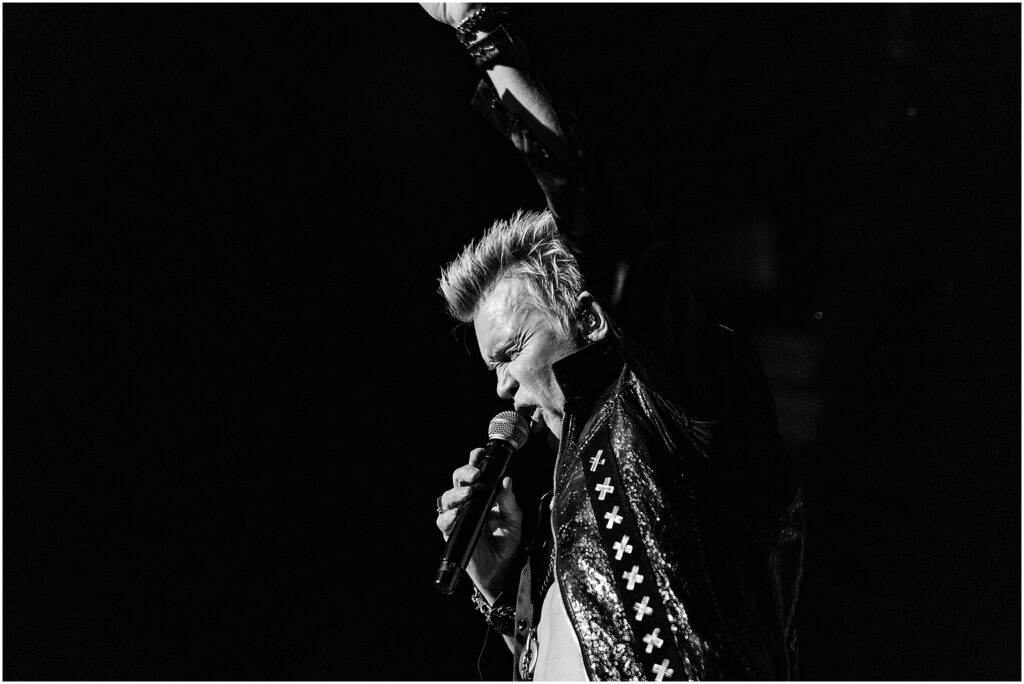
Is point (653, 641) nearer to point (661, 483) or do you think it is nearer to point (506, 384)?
point (661, 483)

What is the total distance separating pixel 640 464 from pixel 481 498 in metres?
0.33

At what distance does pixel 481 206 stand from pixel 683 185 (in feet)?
1.45

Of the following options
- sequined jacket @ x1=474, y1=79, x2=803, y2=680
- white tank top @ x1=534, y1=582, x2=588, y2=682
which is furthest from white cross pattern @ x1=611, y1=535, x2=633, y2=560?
white tank top @ x1=534, y1=582, x2=588, y2=682

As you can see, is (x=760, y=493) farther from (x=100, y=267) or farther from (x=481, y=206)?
(x=100, y=267)

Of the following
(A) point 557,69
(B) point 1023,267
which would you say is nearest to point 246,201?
(A) point 557,69

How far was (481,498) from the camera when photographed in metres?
1.47

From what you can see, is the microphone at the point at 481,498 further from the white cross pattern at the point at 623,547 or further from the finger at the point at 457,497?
the white cross pattern at the point at 623,547

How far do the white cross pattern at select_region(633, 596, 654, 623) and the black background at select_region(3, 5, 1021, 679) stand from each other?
91 cm

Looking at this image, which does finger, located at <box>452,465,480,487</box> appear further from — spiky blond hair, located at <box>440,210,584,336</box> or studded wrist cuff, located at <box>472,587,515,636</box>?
studded wrist cuff, located at <box>472,587,515,636</box>

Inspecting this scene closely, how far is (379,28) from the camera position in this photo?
197 cm

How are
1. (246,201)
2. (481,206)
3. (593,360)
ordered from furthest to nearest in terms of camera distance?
(481,206) < (246,201) < (593,360)

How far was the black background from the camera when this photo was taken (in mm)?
1869

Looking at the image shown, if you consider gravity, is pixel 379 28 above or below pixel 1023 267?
above

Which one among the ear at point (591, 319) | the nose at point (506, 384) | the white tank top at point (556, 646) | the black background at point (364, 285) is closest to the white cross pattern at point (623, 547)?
the white tank top at point (556, 646)
